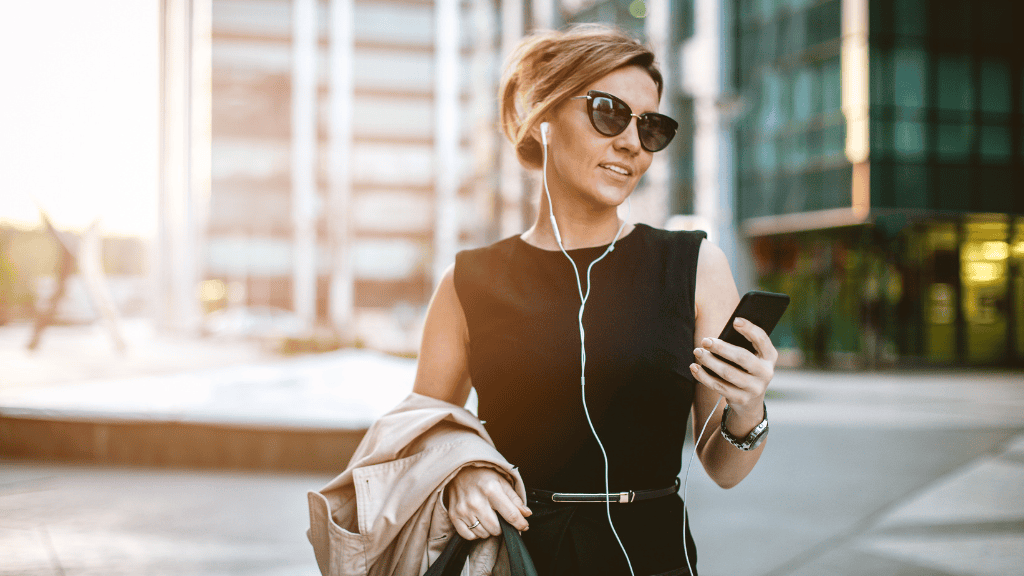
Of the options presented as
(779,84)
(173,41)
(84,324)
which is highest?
(173,41)

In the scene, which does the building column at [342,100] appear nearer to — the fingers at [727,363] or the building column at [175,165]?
the building column at [175,165]

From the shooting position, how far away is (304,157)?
52.7m

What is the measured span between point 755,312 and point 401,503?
0.76 metres

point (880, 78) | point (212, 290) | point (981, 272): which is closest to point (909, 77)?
point (880, 78)

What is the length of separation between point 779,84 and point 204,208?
42735 millimetres

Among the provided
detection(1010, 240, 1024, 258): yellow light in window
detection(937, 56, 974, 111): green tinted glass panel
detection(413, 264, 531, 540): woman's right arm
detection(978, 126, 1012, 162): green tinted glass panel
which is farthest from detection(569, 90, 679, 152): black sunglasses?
detection(1010, 240, 1024, 258): yellow light in window

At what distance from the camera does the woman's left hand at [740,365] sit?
1.27 meters

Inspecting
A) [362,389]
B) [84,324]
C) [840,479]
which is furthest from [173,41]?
[840,479]

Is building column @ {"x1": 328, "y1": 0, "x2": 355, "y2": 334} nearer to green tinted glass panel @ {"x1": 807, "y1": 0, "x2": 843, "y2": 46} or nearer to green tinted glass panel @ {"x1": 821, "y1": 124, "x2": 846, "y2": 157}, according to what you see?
green tinted glass panel @ {"x1": 807, "y1": 0, "x2": 843, "y2": 46}

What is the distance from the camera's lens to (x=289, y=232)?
5291 cm

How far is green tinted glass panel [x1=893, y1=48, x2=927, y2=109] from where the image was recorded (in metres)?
19.2

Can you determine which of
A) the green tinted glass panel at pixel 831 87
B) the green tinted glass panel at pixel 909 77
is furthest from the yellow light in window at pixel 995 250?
the green tinted glass panel at pixel 831 87

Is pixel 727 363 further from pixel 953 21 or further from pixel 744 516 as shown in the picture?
pixel 953 21

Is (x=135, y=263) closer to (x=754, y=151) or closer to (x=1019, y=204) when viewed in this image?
(x=754, y=151)
